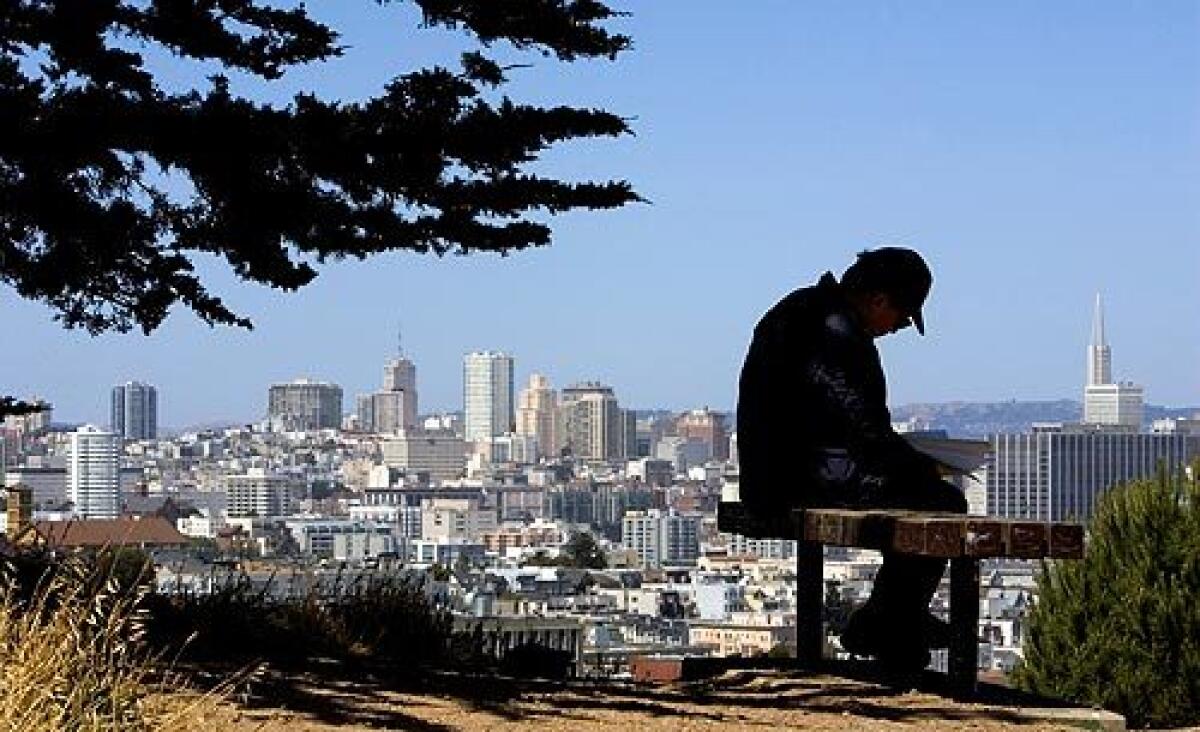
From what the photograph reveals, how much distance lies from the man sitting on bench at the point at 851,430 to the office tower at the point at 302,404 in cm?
18464

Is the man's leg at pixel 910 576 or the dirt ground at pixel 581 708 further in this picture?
the man's leg at pixel 910 576

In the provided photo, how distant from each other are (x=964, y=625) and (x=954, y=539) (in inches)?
13.2

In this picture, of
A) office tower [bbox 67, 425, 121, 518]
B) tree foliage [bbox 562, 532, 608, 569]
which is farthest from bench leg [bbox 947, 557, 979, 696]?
office tower [bbox 67, 425, 121, 518]

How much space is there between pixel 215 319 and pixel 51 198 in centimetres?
103

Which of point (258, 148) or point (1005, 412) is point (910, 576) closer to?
point (258, 148)

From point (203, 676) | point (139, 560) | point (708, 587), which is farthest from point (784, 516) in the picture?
point (708, 587)

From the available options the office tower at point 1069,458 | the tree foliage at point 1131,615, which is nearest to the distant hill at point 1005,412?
the office tower at point 1069,458

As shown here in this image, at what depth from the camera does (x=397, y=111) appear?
7.10 metres

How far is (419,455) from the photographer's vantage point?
193 metres

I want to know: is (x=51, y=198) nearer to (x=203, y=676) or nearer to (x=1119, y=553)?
(x=203, y=676)

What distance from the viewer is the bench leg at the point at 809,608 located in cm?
665

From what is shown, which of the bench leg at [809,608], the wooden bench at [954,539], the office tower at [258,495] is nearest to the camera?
the wooden bench at [954,539]

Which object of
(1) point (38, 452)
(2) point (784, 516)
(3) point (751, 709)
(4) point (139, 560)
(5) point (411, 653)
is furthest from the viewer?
(1) point (38, 452)

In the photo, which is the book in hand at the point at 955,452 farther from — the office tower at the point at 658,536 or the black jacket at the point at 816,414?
the office tower at the point at 658,536
